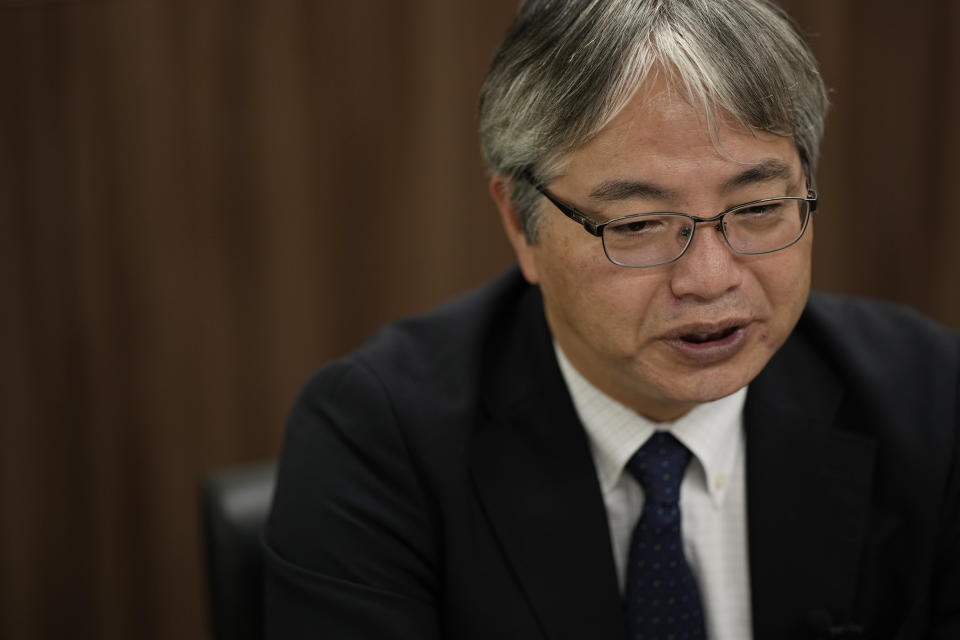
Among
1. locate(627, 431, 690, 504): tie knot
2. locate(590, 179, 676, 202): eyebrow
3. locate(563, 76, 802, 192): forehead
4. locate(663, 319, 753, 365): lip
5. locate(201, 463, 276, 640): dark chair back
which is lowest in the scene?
locate(201, 463, 276, 640): dark chair back

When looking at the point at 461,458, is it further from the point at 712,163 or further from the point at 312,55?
the point at 312,55

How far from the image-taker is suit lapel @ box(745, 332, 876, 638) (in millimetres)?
1424

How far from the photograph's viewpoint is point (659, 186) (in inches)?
46.0

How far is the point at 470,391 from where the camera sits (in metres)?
1.47

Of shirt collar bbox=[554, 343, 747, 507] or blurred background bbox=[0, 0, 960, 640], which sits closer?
shirt collar bbox=[554, 343, 747, 507]

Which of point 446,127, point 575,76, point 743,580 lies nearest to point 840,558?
point 743,580

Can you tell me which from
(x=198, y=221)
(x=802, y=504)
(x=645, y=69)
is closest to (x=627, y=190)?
(x=645, y=69)

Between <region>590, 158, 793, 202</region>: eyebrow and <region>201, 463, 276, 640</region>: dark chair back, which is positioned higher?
<region>590, 158, 793, 202</region>: eyebrow

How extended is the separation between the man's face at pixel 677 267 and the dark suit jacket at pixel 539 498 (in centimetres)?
24

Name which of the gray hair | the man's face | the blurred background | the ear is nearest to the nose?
the man's face

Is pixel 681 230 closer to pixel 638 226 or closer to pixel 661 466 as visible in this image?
pixel 638 226

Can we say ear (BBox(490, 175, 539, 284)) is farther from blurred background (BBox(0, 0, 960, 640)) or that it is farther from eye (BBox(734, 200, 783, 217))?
blurred background (BBox(0, 0, 960, 640))

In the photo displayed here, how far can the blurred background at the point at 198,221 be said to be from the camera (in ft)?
7.86

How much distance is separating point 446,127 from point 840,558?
59.6 inches
